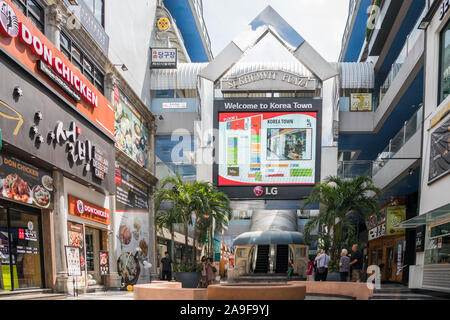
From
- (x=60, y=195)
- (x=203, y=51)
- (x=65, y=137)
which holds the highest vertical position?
(x=203, y=51)

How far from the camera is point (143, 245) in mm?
21969

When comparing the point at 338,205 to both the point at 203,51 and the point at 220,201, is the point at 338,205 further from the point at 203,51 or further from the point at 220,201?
the point at 203,51

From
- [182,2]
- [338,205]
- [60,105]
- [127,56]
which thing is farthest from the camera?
[182,2]

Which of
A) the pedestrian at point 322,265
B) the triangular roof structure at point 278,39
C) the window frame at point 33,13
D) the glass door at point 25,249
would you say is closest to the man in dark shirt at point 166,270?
the pedestrian at point 322,265

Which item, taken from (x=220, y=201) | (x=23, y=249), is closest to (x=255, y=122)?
(x=220, y=201)

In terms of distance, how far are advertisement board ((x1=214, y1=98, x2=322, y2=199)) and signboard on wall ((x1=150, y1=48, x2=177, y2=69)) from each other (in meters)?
4.62

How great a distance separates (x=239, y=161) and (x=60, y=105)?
11.5 meters

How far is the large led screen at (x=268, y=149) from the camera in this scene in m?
22.7

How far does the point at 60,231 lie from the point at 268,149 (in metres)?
12.2

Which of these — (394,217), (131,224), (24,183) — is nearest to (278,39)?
(394,217)

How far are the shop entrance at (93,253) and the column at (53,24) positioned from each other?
615 cm

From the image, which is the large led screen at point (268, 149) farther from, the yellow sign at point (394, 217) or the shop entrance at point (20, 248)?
the shop entrance at point (20, 248)

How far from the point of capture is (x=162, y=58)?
1006 inches

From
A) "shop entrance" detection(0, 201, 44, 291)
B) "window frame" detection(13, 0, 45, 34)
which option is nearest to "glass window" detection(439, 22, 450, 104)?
"window frame" detection(13, 0, 45, 34)
